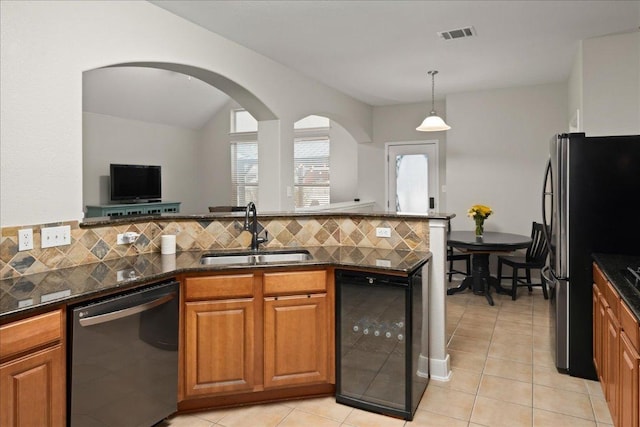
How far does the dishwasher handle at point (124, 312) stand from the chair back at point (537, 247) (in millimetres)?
4339

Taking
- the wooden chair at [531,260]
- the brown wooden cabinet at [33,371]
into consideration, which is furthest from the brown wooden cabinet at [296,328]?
the wooden chair at [531,260]

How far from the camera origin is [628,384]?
6.40ft

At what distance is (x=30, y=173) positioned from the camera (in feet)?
7.97

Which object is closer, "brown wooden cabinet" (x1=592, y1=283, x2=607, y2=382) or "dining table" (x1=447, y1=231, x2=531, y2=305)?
"brown wooden cabinet" (x1=592, y1=283, x2=607, y2=382)

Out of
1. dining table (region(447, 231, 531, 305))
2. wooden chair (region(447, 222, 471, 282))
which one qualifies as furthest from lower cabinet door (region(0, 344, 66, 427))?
wooden chair (region(447, 222, 471, 282))

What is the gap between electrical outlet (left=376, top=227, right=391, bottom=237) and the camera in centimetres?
320

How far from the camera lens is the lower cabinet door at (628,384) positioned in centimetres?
181

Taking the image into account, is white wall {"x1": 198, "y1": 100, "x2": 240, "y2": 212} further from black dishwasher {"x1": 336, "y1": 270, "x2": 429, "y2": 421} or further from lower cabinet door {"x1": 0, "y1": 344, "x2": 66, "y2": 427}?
lower cabinet door {"x1": 0, "y1": 344, "x2": 66, "y2": 427}

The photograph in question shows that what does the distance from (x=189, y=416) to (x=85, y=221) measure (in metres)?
1.34

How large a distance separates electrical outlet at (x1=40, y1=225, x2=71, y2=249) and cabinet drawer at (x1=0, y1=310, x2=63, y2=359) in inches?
29.4

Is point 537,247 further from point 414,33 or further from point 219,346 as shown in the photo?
point 219,346

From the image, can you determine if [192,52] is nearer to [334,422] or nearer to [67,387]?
[67,387]

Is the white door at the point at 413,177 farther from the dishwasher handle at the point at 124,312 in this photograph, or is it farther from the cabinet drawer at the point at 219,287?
the dishwasher handle at the point at 124,312

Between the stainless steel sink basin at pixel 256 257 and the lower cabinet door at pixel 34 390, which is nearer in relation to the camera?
the lower cabinet door at pixel 34 390
